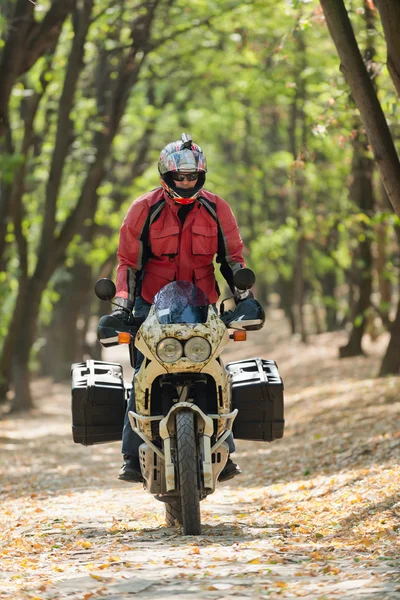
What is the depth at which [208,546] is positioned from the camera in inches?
247

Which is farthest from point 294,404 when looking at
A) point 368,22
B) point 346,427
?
point 368,22

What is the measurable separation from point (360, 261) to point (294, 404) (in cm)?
389

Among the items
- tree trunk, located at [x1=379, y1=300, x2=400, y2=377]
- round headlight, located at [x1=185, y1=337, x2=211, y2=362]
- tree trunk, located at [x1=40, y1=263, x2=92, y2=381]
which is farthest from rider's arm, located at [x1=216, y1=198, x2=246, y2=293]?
tree trunk, located at [x1=40, y1=263, x2=92, y2=381]

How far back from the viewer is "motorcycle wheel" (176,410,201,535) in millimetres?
6504

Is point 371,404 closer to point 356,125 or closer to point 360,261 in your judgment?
point 356,125

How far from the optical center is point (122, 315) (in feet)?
22.7

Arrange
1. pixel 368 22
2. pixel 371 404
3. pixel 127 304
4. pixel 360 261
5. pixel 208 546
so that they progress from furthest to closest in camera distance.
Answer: pixel 360 261
pixel 368 22
pixel 371 404
pixel 127 304
pixel 208 546

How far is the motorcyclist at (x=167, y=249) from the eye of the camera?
7176 millimetres

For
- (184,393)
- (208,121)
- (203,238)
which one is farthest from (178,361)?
(208,121)

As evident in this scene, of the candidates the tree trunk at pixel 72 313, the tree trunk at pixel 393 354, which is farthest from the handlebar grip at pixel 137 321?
the tree trunk at pixel 72 313

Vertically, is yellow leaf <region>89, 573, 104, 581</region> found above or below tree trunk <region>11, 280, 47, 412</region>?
below

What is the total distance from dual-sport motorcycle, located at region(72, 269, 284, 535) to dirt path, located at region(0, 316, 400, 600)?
14.0 inches

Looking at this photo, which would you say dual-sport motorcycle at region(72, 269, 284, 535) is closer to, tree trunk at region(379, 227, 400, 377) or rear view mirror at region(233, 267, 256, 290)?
rear view mirror at region(233, 267, 256, 290)

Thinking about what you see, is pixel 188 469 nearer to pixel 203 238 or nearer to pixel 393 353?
pixel 203 238
